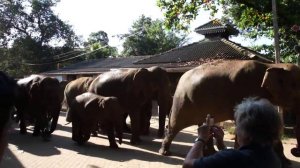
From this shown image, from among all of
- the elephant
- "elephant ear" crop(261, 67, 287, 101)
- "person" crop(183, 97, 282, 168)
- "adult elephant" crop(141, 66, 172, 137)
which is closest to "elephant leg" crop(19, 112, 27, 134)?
the elephant

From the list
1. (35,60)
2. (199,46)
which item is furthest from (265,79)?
(35,60)

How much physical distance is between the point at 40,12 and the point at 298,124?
4635 centimetres

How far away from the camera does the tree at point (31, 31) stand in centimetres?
4753

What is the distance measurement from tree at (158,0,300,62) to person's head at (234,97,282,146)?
12241 millimetres

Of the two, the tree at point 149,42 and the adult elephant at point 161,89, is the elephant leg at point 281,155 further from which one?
the tree at point 149,42

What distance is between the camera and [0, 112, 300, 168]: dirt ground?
8.25m

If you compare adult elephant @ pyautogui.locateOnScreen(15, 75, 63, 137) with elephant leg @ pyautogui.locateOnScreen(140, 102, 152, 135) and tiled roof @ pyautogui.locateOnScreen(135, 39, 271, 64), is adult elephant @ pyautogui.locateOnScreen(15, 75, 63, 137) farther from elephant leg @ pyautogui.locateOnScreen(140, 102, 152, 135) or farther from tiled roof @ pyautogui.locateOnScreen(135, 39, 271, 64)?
tiled roof @ pyautogui.locateOnScreen(135, 39, 271, 64)

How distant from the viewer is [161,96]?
36.7 ft

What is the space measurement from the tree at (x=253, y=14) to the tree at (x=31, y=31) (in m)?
34.4

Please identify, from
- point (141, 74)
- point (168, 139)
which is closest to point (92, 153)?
point (168, 139)

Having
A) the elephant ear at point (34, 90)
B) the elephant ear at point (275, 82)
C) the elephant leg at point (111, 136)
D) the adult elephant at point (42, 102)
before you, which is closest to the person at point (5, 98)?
the elephant ear at point (275, 82)

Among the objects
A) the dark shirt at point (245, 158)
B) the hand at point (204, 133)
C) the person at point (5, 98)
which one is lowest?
the dark shirt at point (245, 158)

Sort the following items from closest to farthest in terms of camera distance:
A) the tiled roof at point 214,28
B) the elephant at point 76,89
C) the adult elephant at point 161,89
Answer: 1. the adult elephant at point 161,89
2. the elephant at point 76,89
3. the tiled roof at point 214,28

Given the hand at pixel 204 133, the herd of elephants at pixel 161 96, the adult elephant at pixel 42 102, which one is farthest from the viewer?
the adult elephant at pixel 42 102
